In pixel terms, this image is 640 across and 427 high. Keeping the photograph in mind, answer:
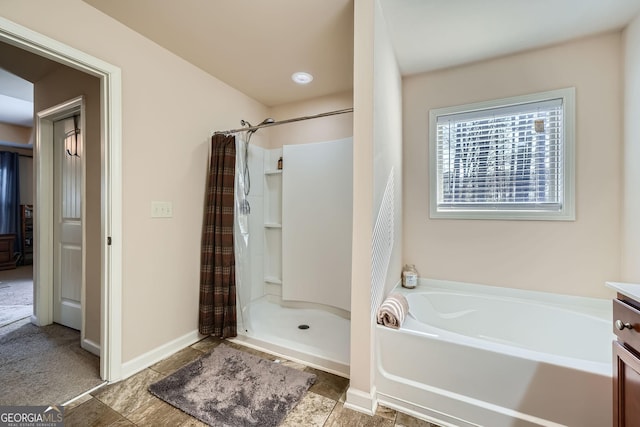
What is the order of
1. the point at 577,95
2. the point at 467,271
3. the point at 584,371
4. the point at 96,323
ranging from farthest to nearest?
1. the point at 467,271
2. the point at 96,323
3. the point at 577,95
4. the point at 584,371

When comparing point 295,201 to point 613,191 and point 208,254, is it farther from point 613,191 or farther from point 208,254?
point 613,191

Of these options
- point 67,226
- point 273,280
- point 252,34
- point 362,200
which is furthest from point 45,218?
point 362,200

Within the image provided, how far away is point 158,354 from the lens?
1952 millimetres

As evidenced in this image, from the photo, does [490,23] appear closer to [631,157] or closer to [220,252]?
[631,157]

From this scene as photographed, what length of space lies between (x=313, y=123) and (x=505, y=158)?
1.83 metres

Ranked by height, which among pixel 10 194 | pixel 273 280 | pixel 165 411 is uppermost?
pixel 10 194

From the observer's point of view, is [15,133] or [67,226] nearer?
[67,226]

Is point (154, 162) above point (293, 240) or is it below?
above

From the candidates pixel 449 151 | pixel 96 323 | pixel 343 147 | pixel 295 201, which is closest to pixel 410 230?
pixel 449 151

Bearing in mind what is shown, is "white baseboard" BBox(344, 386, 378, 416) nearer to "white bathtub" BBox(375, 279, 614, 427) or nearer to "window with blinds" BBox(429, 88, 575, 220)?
"white bathtub" BBox(375, 279, 614, 427)

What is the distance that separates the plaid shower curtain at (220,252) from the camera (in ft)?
7.30

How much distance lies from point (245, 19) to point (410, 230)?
6.69 ft

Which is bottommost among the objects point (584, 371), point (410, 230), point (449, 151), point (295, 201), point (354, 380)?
point (354, 380)

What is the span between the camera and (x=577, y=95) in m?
1.88
